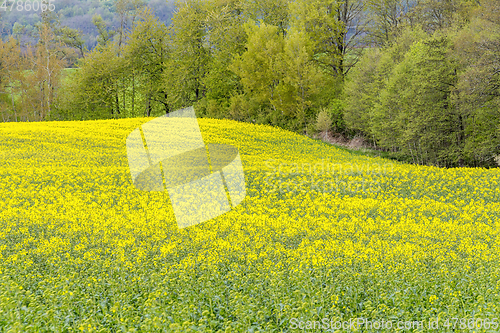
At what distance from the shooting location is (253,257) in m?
8.16

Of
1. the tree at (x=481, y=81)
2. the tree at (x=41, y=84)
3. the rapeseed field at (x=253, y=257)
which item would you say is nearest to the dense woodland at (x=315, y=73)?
the tree at (x=481, y=81)

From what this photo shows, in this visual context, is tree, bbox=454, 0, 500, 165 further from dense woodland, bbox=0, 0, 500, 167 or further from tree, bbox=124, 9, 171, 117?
tree, bbox=124, 9, 171, 117

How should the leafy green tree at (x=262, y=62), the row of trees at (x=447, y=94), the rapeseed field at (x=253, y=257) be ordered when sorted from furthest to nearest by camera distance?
1. the leafy green tree at (x=262, y=62)
2. the row of trees at (x=447, y=94)
3. the rapeseed field at (x=253, y=257)

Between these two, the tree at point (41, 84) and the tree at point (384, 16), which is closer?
the tree at point (384, 16)

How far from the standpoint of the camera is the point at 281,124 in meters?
41.1

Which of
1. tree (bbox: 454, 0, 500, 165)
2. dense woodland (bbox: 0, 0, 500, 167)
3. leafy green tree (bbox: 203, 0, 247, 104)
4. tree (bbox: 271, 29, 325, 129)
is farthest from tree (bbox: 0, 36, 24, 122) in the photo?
tree (bbox: 454, 0, 500, 165)

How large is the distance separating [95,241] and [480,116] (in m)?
24.7

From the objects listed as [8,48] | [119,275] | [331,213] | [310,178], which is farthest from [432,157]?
[8,48]

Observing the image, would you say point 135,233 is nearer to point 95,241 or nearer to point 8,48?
point 95,241

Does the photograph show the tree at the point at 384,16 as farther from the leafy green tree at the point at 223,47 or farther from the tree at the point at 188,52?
the tree at the point at 188,52

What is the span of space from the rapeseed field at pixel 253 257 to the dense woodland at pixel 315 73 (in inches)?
363

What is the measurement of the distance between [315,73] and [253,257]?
32.0m

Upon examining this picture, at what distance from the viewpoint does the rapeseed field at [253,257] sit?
595cm

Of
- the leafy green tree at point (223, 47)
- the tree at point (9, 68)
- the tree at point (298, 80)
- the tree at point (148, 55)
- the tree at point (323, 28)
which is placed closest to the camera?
the tree at point (298, 80)
